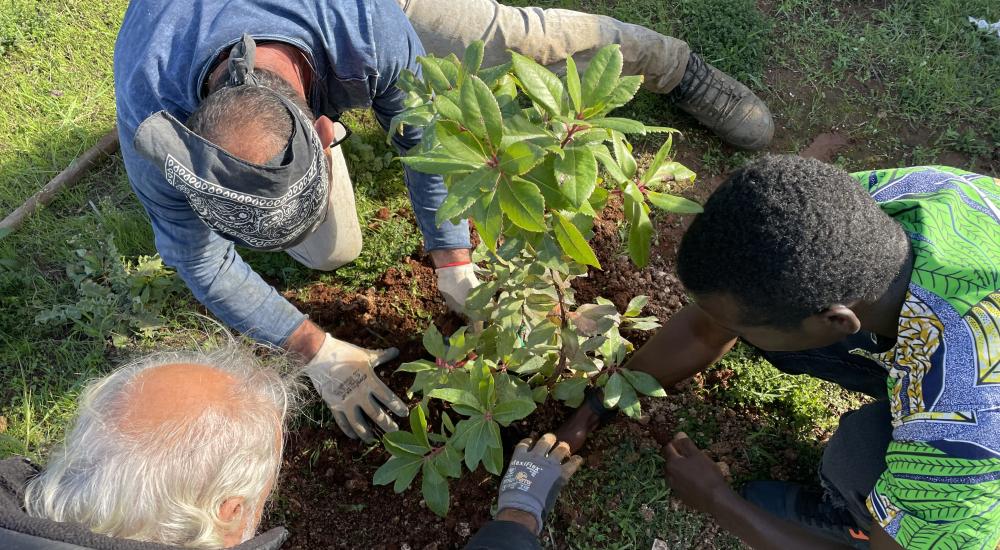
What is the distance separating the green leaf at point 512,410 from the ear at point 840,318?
723 millimetres

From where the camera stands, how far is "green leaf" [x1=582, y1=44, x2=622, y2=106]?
133cm

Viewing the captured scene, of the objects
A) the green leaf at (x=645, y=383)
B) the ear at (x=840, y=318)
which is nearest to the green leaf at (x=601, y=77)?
the ear at (x=840, y=318)

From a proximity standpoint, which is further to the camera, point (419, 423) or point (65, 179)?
point (65, 179)

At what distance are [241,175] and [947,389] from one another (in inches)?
62.1

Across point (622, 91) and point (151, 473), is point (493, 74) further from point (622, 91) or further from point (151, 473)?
point (151, 473)

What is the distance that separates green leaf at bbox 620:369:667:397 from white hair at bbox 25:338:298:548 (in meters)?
1.02

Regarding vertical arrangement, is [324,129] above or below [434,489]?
above

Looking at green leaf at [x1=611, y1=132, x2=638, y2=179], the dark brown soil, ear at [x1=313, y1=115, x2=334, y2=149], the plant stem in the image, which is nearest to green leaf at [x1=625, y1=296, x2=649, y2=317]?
the plant stem

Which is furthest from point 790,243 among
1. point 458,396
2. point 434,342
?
point 434,342

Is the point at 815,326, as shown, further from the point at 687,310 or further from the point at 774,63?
the point at 774,63

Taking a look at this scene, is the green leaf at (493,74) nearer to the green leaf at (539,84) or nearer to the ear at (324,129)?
the green leaf at (539,84)

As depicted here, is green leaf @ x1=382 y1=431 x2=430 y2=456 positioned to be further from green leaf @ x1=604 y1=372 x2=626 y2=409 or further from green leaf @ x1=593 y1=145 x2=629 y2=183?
green leaf @ x1=593 y1=145 x2=629 y2=183

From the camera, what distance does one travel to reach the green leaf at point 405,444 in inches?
74.0

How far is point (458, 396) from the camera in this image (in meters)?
1.77
